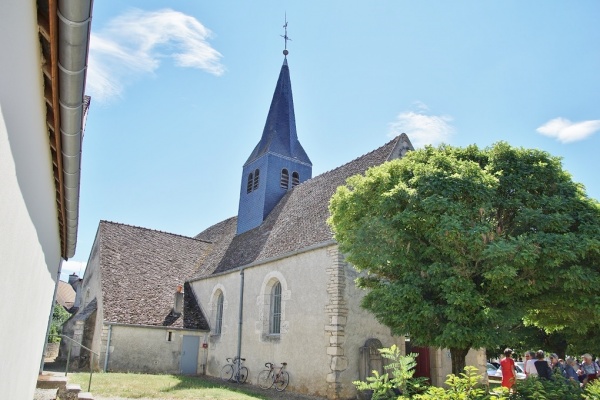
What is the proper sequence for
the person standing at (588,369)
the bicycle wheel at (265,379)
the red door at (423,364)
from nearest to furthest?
the person standing at (588,369)
the red door at (423,364)
the bicycle wheel at (265,379)

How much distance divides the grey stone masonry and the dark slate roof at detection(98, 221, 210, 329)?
8839 mm

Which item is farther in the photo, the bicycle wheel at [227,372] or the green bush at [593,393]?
the bicycle wheel at [227,372]

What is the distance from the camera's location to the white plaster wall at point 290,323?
12.2 meters

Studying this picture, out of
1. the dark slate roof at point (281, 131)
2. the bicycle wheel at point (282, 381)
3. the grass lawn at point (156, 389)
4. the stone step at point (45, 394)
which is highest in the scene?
the dark slate roof at point (281, 131)

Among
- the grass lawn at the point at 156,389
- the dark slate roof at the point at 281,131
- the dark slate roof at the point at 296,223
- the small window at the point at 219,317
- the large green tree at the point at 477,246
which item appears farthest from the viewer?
the dark slate roof at the point at 281,131

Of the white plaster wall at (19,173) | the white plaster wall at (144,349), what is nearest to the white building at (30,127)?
the white plaster wall at (19,173)

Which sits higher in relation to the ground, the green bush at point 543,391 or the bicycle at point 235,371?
the green bush at point 543,391

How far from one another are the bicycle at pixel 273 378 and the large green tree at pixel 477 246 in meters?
5.20

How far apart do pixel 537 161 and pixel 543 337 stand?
16325 millimetres

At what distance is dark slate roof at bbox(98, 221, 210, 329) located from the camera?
715 inches

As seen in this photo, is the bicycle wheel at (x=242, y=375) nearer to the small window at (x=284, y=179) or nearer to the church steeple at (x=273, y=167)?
the church steeple at (x=273, y=167)

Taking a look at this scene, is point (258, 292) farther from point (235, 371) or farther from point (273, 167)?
point (273, 167)

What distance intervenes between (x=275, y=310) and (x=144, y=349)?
632 centimetres

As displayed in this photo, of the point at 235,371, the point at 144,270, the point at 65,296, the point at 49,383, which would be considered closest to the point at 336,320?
the point at 235,371
